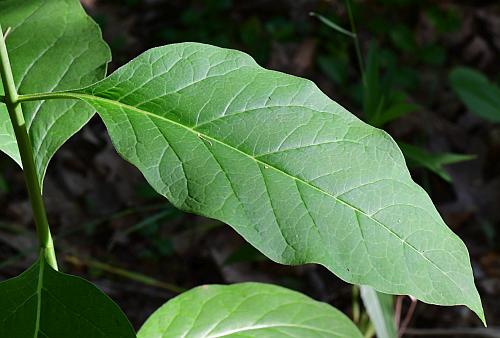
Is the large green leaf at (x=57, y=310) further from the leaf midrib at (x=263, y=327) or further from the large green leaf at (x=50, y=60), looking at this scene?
the leaf midrib at (x=263, y=327)

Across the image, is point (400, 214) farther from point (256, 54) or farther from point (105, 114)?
point (256, 54)

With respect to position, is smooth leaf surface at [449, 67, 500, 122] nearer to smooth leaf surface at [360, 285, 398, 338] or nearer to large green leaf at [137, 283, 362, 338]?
smooth leaf surface at [360, 285, 398, 338]

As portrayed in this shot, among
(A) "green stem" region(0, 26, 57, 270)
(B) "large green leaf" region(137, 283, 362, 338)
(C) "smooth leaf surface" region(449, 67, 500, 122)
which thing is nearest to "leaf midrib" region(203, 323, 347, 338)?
(B) "large green leaf" region(137, 283, 362, 338)

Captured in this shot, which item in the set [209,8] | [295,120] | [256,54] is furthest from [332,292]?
[295,120]

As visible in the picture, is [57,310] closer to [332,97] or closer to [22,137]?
[22,137]

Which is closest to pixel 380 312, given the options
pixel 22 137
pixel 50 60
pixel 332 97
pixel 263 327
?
pixel 263 327

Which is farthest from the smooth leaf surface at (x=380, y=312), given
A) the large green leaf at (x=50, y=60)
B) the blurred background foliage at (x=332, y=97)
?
the large green leaf at (x=50, y=60)
